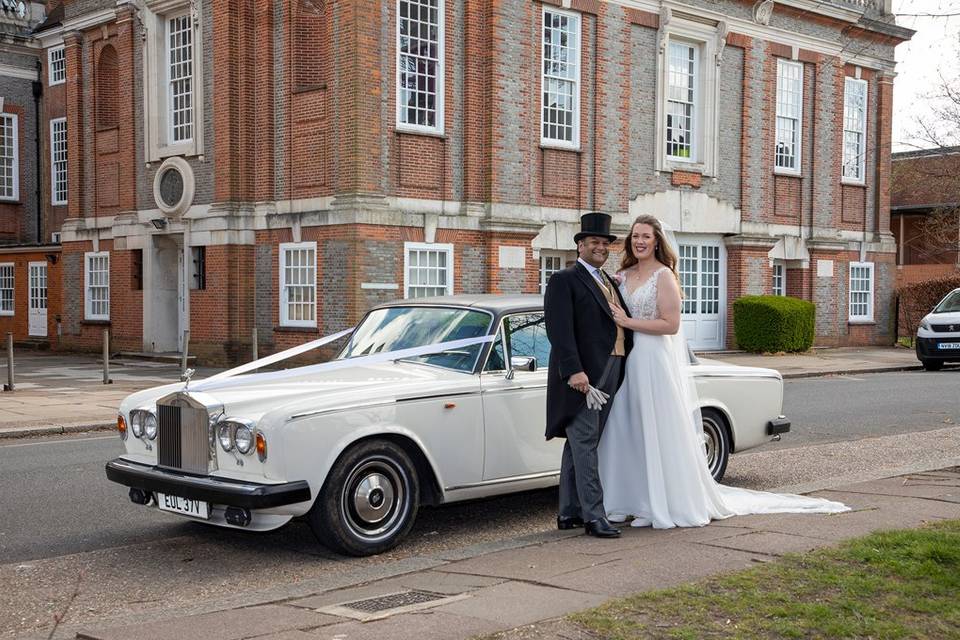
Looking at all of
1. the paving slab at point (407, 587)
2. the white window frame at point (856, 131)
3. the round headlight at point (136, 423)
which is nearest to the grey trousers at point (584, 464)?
the paving slab at point (407, 587)

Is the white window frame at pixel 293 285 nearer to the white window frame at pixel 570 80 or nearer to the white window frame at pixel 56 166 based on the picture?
the white window frame at pixel 570 80

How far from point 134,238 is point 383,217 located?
7.57 m

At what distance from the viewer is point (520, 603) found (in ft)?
16.9

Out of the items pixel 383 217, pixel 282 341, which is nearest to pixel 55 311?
pixel 282 341

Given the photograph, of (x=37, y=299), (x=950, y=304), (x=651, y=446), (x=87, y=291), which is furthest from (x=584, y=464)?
(x=37, y=299)

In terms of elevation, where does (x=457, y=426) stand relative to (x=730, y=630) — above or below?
above

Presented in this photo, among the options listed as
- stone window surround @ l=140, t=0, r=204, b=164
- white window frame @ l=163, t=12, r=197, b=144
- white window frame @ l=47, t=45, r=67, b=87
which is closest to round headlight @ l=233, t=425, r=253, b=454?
stone window surround @ l=140, t=0, r=204, b=164

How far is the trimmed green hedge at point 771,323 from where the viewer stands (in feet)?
88.2

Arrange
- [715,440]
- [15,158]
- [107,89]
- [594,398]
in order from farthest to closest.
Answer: [15,158] → [107,89] → [715,440] → [594,398]

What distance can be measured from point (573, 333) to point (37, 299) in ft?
85.1

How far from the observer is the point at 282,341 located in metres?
22.0

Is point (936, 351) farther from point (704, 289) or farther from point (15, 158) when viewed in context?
point (15, 158)

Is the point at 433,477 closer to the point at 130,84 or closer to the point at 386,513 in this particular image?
the point at 386,513

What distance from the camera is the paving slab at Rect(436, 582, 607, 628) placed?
494cm
